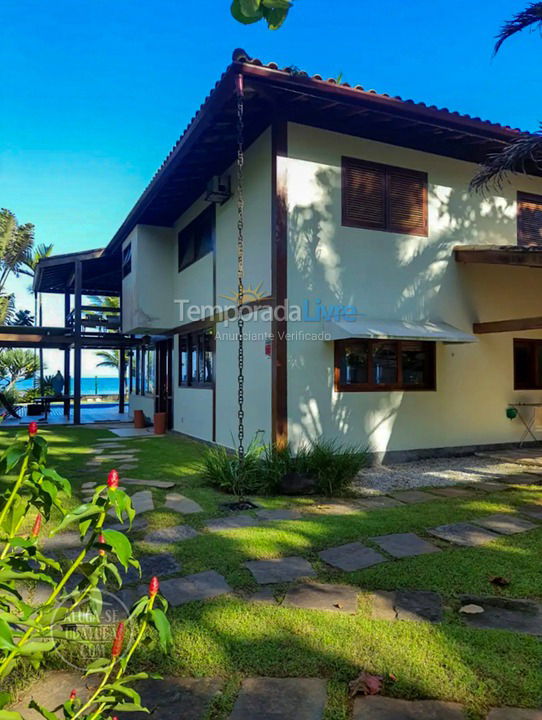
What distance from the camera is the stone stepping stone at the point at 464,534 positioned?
4789 millimetres

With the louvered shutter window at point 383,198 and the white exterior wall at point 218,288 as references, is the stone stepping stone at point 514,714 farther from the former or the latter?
the louvered shutter window at point 383,198

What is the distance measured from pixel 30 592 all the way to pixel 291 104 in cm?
811

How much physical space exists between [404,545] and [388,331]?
452cm

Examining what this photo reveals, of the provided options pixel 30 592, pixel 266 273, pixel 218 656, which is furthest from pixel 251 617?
pixel 266 273

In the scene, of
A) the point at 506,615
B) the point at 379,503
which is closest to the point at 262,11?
the point at 506,615

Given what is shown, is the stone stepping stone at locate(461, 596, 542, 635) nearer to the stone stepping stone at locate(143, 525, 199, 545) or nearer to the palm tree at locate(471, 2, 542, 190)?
the stone stepping stone at locate(143, 525, 199, 545)

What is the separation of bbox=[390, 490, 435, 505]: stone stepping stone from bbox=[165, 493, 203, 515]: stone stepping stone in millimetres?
2777

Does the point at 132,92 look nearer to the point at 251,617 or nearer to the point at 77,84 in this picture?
the point at 77,84

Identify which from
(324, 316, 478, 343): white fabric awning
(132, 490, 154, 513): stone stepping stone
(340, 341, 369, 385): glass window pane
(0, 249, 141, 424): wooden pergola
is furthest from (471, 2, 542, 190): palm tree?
(0, 249, 141, 424): wooden pergola

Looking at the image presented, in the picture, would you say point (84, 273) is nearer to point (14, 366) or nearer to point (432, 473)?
point (14, 366)

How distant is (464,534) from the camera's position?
5.00 metres

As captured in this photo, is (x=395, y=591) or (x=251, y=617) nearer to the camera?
(x=251, y=617)

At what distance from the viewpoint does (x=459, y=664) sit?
8.70ft

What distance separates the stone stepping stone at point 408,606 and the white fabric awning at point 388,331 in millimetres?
4939
